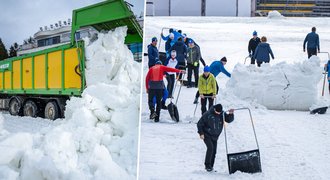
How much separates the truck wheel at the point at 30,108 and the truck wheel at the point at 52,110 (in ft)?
0.21

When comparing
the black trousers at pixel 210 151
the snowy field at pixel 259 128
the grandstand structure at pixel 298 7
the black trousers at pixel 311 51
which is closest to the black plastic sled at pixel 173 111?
the snowy field at pixel 259 128

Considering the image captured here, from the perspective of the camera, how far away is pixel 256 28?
4.88m

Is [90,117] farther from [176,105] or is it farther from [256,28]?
[256,28]

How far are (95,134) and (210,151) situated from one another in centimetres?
72

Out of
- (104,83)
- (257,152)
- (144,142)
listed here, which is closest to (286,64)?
(257,152)

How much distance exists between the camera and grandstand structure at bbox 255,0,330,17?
2660 mm

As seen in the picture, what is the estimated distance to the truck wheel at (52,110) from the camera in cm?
153

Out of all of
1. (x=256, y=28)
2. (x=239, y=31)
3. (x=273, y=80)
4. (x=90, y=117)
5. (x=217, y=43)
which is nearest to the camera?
(x=90, y=117)

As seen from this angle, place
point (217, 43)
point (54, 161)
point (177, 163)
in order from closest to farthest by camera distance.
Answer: point (54, 161) → point (177, 163) → point (217, 43)

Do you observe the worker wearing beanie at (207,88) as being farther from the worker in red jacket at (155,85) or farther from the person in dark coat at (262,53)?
the person in dark coat at (262,53)

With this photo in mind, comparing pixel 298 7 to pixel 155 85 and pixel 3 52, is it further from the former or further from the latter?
pixel 3 52

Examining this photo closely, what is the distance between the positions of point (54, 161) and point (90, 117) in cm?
20

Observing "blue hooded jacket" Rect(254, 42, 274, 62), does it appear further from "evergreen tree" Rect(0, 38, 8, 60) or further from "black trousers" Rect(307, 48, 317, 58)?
"evergreen tree" Rect(0, 38, 8, 60)

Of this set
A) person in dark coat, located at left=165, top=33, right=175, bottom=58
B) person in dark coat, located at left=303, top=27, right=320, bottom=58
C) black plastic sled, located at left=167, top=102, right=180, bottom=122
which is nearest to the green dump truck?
black plastic sled, located at left=167, top=102, right=180, bottom=122
